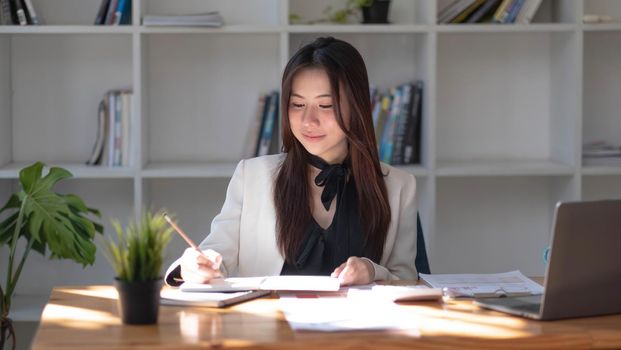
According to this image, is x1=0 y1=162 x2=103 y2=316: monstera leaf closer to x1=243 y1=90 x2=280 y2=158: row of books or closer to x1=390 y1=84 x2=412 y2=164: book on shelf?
x1=243 y1=90 x2=280 y2=158: row of books

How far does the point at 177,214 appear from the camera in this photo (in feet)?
13.9

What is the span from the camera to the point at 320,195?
2793 mm

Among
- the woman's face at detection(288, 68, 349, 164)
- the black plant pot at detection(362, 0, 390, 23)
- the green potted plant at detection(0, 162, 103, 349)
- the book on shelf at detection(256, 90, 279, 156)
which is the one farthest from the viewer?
the book on shelf at detection(256, 90, 279, 156)

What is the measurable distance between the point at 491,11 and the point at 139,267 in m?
2.43

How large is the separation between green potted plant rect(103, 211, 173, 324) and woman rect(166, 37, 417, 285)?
667 mm

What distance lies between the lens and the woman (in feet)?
8.82

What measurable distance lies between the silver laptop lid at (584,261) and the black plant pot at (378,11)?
2.04 metres

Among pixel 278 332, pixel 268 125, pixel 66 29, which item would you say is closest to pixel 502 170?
pixel 268 125

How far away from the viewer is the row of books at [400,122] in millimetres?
3975

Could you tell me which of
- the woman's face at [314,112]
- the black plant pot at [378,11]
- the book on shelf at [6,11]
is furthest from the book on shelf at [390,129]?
the book on shelf at [6,11]

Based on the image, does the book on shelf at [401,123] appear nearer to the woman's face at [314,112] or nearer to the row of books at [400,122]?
the row of books at [400,122]

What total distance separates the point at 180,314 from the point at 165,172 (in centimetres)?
185

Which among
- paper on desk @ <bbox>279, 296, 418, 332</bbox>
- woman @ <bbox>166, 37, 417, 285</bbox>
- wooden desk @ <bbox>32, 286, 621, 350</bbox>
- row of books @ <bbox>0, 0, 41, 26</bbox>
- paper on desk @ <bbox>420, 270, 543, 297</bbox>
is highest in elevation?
row of books @ <bbox>0, 0, 41, 26</bbox>

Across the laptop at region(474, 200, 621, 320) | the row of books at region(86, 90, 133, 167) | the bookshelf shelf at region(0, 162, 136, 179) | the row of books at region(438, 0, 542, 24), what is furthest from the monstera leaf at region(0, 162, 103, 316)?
the laptop at region(474, 200, 621, 320)
